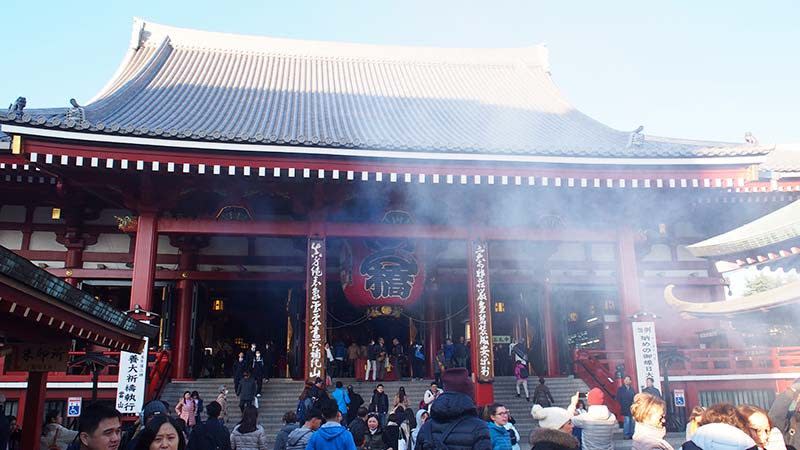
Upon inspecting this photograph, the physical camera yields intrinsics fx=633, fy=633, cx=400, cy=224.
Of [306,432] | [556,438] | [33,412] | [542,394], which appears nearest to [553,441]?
[556,438]

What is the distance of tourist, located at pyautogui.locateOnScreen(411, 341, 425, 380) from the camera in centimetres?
1636

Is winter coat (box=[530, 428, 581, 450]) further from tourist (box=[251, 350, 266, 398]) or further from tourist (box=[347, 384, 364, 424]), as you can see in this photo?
tourist (box=[251, 350, 266, 398])

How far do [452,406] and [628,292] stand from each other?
9.00 meters

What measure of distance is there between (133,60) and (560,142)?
42.8 ft

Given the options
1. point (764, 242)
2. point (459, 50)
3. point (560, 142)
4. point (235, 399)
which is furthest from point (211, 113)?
point (764, 242)

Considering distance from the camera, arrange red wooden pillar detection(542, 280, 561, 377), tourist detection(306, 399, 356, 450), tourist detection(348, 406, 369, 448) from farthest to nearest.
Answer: red wooden pillar detection(542, 280, 561, 377)
tourist detection(348, 406, 369, 448)
tourist detection(306, 399, 356, 450)

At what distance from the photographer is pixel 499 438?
5.21 meters

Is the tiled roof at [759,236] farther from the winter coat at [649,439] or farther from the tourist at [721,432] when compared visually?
the winter coat at [649,439]

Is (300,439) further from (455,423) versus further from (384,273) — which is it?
(384,273)

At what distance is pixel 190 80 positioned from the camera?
17.6m

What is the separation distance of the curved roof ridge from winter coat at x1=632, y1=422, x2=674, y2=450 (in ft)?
60.1

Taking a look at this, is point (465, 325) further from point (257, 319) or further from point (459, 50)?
point (459, 50)

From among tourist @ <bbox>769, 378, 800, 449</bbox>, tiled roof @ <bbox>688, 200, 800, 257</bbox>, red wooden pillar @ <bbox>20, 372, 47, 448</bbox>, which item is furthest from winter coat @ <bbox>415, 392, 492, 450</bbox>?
tiled roof @ <bbox>688, 200, 800, 257</bbox>

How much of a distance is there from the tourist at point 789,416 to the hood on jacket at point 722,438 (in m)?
1.16
